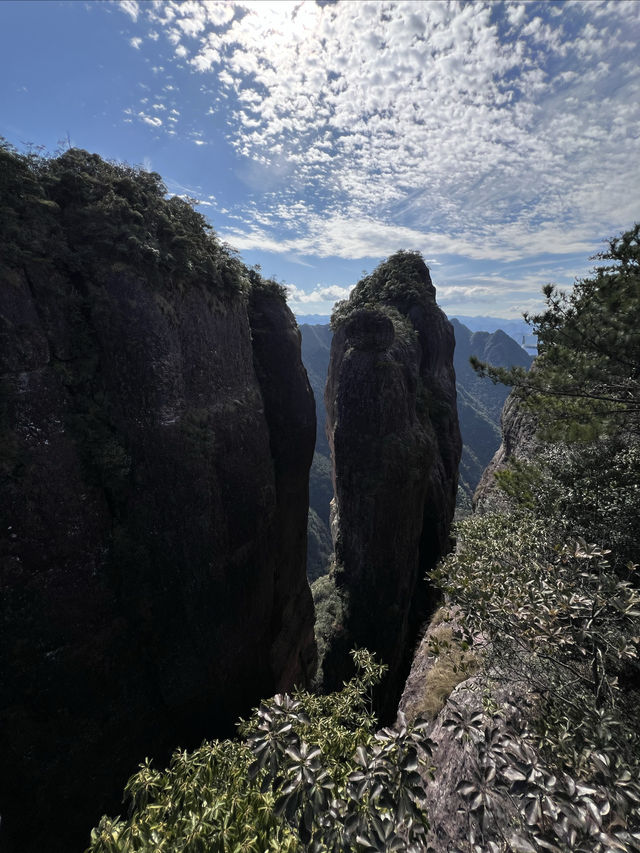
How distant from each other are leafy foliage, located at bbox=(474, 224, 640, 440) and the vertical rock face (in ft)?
47.4

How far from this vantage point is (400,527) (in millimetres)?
27516

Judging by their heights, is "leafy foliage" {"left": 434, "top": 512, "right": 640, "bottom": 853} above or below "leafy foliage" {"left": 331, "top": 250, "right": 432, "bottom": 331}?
below

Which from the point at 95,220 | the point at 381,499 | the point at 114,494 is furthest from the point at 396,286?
the point at 114,494

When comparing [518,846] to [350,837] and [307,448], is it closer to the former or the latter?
[350,837]

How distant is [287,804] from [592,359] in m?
12.3

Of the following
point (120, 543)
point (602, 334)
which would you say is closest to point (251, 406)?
point (120, 543)

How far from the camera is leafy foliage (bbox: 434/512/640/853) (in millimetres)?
3627

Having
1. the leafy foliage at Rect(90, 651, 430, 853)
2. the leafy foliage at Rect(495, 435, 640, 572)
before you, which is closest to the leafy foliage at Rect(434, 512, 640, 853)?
the leafy foliage at Rect(90, 651, 430, 853)

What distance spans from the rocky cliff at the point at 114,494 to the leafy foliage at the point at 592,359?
39.6ft

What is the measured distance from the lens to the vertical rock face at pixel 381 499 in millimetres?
A: 26938

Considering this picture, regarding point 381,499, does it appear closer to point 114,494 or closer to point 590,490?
point 590,490

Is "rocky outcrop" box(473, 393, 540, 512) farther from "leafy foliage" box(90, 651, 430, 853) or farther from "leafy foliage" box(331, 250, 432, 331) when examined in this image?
"leafy foliage" box(90, 651, 430, 853)

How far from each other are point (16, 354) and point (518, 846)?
1561 centimetres

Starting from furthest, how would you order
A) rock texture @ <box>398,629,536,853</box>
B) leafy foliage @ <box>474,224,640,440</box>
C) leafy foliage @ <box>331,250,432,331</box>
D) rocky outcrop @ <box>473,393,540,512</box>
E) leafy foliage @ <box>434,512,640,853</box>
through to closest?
1. leafy foliage @ <box>331,250,432,331</box>
2. rocky outcrop @ <box>473,393,540,512</box>
3. leafy foliage @ <box>474,224,640,440</box>
4. rock texture @ <box>398,629,536,853</box>
5. leafy foliage @ <box>434,512,640,853</box>
